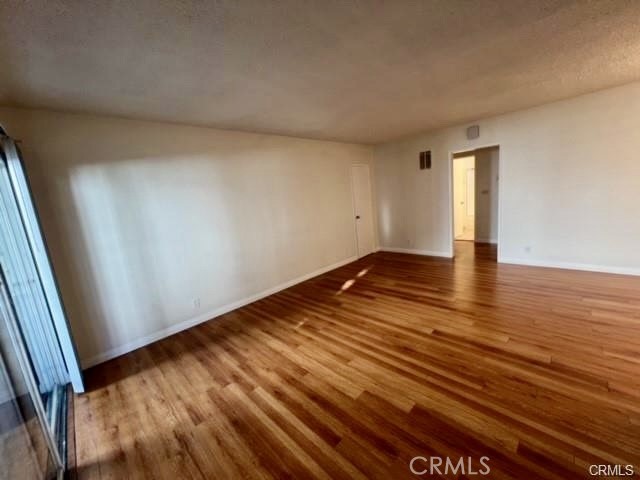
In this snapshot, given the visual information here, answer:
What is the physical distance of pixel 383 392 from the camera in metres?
1.92

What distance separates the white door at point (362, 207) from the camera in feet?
18.7

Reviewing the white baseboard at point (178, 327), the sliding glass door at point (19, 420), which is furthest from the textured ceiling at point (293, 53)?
the white baseboard at point (178, 327)

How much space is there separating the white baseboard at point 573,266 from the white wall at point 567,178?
15 millimetres

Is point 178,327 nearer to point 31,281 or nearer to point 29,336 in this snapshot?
point 29,336

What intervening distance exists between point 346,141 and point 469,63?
10.4ft

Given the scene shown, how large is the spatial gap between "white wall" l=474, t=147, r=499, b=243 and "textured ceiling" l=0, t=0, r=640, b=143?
9.36 ft

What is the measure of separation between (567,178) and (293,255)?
441cm

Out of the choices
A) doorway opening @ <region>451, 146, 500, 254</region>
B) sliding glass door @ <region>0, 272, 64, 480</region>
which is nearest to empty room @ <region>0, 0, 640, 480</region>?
sliding glass door @ <region>0, 272, 64, 480</region>

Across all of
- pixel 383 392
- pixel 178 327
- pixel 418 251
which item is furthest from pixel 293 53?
pixel 418 251

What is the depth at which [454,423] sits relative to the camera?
1.62 m

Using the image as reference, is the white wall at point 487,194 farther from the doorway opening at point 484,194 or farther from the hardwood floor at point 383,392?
the hardwood floor at point 383,392

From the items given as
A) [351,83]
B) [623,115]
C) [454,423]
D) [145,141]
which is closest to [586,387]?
[454,423]

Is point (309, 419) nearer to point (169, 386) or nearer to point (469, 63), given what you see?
point (169, 386)

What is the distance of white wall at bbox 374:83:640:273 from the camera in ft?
11.2
